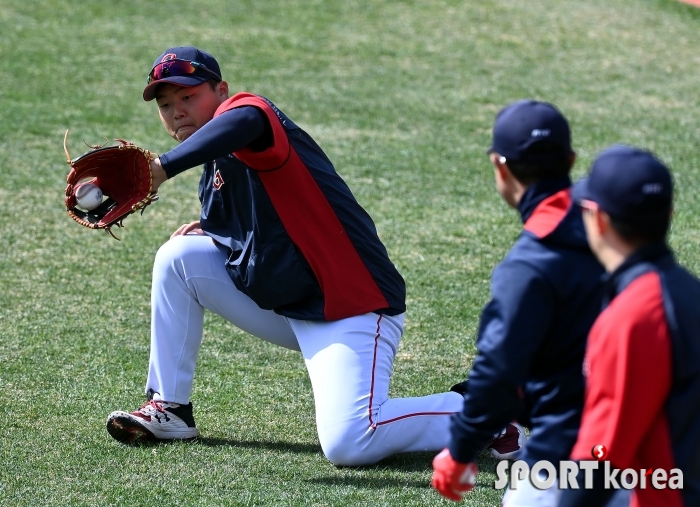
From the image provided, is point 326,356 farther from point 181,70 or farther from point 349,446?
point 181,70

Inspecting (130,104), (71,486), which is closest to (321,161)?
(71,486)

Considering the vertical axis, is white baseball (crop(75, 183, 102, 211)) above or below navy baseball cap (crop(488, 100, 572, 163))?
below

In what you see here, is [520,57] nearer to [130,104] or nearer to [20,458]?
[130,104]

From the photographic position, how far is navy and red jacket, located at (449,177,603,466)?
2455 mm

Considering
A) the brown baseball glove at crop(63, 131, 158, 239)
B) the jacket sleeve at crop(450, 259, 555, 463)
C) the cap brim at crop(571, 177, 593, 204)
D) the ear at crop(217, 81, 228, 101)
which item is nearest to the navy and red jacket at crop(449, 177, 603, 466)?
the jacket sleeve at crop(450, 259, 555, 463)

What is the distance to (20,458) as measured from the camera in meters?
3.96

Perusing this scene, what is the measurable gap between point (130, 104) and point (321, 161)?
6841 mm

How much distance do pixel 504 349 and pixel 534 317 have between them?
0.10m

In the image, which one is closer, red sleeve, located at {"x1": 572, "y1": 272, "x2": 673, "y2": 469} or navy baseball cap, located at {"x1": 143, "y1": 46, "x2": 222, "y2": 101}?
red sleeve, located at {"x1": 572, "y1": 272, "x2": 673, "y2": 469}

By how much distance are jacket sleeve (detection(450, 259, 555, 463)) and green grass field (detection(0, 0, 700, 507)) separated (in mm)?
1148

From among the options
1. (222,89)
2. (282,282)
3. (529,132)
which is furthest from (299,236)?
(529,132)

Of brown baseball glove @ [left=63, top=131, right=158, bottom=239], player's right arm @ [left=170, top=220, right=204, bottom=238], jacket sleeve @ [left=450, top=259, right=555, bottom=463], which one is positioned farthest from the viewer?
player's right arm @ [left=170, top=220, right=204, bottom=238]

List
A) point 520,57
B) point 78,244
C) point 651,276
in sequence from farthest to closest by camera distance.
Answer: point 520,57, point 78,244, point 651,276

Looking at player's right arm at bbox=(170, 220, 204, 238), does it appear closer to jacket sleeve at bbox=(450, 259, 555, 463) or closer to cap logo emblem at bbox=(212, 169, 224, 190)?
cap logo emblem at bbox=(212, 169, 224, 190)
